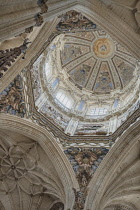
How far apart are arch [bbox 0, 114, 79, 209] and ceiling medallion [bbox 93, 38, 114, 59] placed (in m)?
10.9

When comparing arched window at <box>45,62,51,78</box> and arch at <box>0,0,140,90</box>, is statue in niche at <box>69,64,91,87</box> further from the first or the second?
arch at <box>0,0,140,90</box>

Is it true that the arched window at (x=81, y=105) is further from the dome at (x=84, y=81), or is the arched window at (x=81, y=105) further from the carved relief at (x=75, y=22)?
the carved relief at (x=75, y=22)

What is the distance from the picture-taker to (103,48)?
19125 mm

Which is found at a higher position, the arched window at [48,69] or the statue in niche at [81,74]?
the statue in niche at [81,74]

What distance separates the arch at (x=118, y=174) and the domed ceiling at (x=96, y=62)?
25.1 ft

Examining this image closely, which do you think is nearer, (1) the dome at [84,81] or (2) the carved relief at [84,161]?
(2) the carved relief at [84,161]

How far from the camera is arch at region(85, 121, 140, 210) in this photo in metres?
9.63

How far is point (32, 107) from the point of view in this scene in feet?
35.8

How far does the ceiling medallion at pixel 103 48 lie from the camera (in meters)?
18.7

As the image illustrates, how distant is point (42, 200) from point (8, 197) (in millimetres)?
1846

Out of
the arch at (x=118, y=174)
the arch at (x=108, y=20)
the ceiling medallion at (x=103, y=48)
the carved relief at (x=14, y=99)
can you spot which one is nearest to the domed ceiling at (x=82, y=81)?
the ceiling medallion at (x=103, y=48)

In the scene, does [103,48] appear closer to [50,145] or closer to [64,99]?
[64,99]

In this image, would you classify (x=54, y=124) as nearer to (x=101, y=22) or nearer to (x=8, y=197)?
(x=8, y=197)

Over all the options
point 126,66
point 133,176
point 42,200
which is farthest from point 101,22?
point 126,66
